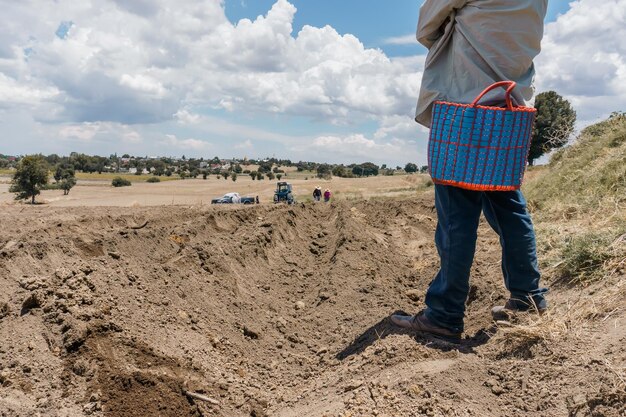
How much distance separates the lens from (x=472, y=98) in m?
3.28

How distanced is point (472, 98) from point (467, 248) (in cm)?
93

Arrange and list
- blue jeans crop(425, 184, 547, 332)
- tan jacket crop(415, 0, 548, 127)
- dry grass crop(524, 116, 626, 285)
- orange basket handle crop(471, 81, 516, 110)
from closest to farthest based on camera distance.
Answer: orange basket handle crop(471, 81, 516, 110) → tan jacket crop(415, 0, 548, 127) → blue jeans crop(425, 184, 547, 332) → dry grass crop(524, 116, 626, 285)

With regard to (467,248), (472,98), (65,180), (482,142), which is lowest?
(65,180)

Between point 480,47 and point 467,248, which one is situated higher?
point 480,47

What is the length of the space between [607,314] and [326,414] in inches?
62.8

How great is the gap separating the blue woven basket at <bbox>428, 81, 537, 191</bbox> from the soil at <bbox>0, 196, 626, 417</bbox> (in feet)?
3.02

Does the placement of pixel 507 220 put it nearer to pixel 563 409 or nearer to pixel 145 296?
pixel 563 409

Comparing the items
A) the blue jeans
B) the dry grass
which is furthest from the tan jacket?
the dry grass

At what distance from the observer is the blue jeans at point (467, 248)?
3322 millimetres

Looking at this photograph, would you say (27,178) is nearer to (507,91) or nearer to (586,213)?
(586,213)

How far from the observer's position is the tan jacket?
319cm

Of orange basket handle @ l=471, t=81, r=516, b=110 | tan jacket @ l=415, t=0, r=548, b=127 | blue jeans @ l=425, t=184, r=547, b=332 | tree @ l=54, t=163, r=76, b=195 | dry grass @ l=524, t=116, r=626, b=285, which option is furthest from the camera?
tree @ l=54, t=163, r=76, b=195

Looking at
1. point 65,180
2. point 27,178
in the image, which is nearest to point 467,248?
point 27,178

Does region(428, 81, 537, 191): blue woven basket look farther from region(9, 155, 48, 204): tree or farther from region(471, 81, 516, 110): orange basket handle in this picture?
region(9, 155, 48, 204): tree
